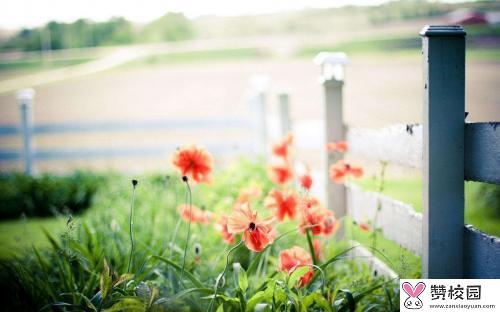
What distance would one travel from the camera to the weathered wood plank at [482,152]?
1.17 m

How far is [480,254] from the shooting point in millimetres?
1291

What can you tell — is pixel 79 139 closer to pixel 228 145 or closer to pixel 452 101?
pixel 228 145

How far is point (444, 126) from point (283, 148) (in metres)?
1.12

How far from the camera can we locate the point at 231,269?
1.79m

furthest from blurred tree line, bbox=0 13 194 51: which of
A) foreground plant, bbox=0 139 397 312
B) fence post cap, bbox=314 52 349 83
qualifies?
foreground plant, bbox=0 139 397 312

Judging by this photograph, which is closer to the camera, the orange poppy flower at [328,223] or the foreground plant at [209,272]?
the foreground plant at [209,272]

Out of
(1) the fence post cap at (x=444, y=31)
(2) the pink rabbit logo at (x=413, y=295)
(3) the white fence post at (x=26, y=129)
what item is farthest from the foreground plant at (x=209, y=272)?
(3) the white fence post at (x=26, y=129)

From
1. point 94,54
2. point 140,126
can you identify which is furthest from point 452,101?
point 94,54

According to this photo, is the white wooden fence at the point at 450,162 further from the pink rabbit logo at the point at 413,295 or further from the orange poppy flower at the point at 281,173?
the orange poppy flower at the point at 281,173

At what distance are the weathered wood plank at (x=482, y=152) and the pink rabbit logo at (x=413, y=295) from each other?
307mm

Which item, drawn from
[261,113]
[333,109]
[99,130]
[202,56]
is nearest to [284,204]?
[333,109]

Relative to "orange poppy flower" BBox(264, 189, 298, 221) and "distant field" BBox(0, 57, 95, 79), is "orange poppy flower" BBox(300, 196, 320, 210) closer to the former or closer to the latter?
"orange poppy flower" BBox(264, 189, 298, 221)

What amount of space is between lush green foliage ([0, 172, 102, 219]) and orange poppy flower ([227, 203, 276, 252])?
11.5 feet

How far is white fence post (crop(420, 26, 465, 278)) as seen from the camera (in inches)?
51.5
